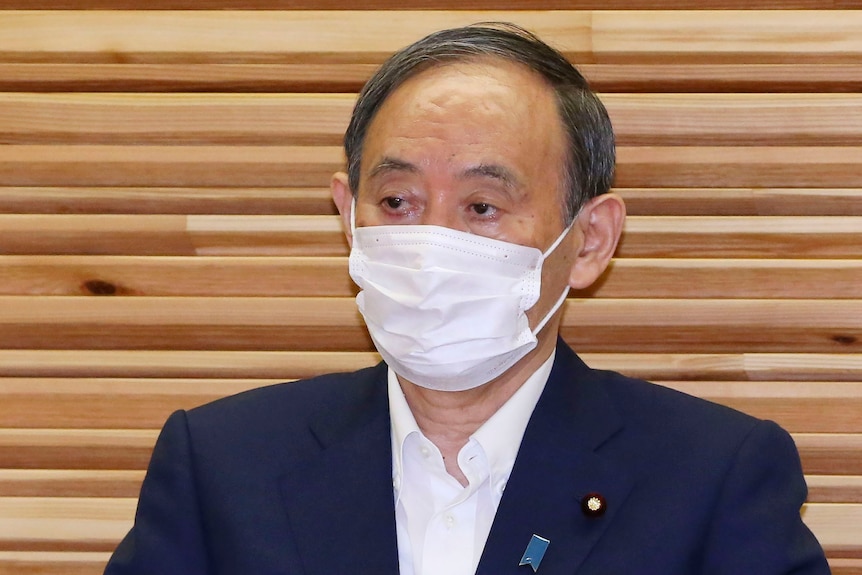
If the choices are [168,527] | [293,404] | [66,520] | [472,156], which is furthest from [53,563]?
[472,156]

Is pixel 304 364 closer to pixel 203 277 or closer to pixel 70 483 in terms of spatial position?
pixel 203 277

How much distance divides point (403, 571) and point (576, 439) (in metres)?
0.36

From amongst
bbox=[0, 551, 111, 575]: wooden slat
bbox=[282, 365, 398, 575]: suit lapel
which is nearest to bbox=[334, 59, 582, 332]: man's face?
bbox=[282, 365, 398, 575]: suit lapel

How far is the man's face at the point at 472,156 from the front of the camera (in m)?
1.75

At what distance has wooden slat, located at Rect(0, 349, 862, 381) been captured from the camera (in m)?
2.22

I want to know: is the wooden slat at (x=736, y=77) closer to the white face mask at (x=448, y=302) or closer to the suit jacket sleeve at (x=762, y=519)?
the white face mask at (x=448, y=302)

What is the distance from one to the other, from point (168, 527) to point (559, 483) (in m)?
0.66

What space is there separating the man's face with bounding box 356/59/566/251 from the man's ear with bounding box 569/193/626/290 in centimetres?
9

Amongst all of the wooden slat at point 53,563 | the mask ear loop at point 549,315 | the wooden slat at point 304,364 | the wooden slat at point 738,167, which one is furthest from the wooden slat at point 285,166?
the wooden slat at point 53,563

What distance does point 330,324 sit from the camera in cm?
227

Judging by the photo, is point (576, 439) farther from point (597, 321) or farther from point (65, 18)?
point (65, 18)

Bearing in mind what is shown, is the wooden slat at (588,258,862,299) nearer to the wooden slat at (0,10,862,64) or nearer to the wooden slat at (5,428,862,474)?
the wooden slat at (0,10,862,64)

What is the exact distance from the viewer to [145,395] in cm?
228


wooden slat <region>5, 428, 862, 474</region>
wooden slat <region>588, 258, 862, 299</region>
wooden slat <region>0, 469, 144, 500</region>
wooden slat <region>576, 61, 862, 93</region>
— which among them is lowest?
wooden slat <region>0, 469, 144, 500</region>
